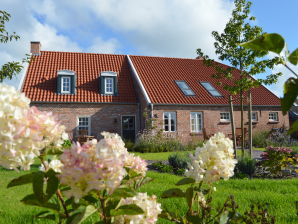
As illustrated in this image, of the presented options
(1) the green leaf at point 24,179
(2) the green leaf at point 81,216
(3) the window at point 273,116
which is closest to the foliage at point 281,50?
(2) the green leaf at point 81,216

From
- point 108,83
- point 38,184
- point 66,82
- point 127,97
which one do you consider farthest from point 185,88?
point 38,184

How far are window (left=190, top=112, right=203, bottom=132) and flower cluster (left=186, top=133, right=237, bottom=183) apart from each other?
707 inches

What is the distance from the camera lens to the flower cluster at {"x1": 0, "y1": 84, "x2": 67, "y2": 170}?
1.12 m

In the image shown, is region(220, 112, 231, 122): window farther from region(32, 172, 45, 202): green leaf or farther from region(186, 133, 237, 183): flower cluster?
region(32, 172, 45, 202): green leaf

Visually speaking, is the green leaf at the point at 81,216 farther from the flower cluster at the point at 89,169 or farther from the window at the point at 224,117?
the window at the point at 224,117

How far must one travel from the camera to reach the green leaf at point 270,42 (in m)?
1.16

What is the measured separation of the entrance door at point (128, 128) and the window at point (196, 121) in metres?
3.92

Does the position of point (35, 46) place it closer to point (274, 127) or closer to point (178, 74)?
point (178, 74)

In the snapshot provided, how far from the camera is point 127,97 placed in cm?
1977

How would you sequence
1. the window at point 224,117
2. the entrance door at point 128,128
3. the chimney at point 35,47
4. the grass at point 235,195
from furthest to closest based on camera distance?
the chimney at point 35,47 → the window at point 224,117 → the entrance door at point 128,128 → the grass at point 235,195

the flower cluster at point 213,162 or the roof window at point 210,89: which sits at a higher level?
the roof window at point 210,89

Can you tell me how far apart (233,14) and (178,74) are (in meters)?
11.3

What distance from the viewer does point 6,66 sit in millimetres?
7859

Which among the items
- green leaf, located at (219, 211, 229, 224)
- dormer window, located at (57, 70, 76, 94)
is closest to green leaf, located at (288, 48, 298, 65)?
green leaf, located at (219, 211, 229, 224)
